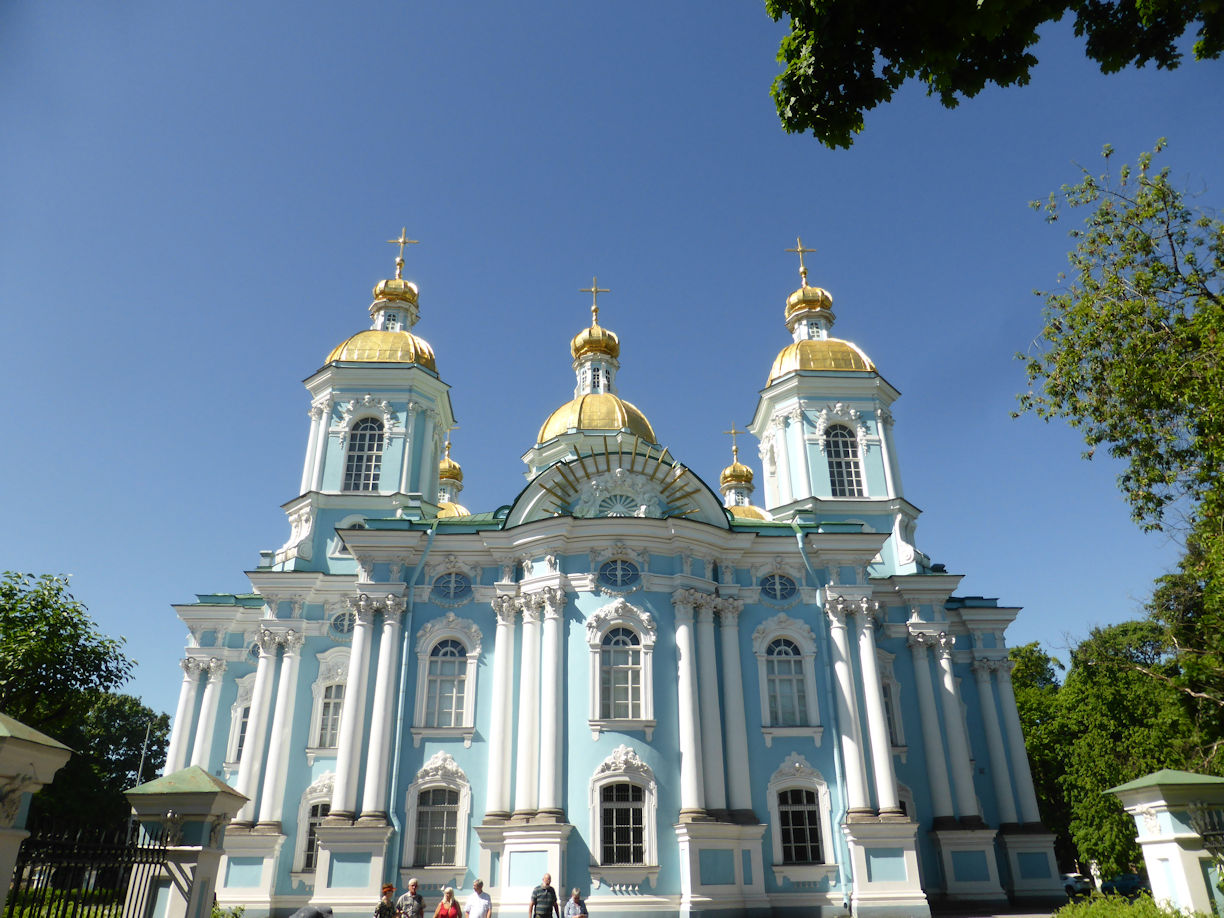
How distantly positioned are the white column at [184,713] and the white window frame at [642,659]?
1276 centimetres

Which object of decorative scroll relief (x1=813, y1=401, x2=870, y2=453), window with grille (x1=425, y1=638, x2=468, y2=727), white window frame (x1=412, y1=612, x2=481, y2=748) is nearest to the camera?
white window frame (x1=412, y1=612, x2=481, y2=748)

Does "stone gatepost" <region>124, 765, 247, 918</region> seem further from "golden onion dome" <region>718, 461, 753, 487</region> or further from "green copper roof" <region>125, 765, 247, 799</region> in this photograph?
"golden onion dome" <region>718, 461, 753, 487</region>

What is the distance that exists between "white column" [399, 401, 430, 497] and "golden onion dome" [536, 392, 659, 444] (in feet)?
13.8

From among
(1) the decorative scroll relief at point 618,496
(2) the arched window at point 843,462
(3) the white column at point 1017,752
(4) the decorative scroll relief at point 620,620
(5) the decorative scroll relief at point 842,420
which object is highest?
(5) the decorative scroll relief at point 842,420

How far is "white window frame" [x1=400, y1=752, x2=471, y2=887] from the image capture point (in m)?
18.3

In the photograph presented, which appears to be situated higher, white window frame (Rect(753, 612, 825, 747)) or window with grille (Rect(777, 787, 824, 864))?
white window frame (Rect(753, 612, 825, 747))

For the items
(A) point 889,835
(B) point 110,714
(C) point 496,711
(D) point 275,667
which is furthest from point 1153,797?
(B) point 110,714

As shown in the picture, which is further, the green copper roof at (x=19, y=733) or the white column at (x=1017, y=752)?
the white column at (x=1017, y=752)

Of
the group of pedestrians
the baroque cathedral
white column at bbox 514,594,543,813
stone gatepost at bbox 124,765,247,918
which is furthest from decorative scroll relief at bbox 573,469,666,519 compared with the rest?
stone gatepost at bbox 124,765,247,918

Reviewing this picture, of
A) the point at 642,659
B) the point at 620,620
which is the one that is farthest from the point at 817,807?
the point at 620,620

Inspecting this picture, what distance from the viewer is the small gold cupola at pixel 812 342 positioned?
89.0 feet

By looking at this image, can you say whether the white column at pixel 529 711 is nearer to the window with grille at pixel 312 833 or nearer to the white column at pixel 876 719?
the window with grille at pixel 312 833

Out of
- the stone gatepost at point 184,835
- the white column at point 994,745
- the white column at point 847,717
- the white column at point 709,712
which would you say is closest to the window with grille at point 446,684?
the white column at point 709,712

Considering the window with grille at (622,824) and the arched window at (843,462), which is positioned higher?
the arched window at (843,462)
